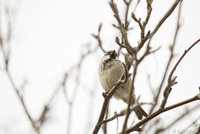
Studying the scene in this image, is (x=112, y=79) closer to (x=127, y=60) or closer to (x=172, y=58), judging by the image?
(x=172, y=58)

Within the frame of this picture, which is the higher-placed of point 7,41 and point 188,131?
point 7,41

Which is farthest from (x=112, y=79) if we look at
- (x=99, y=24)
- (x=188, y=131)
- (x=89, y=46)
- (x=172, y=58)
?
(x=188, y=131)

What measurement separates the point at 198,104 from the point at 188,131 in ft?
1.13

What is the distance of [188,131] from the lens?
7.32ft

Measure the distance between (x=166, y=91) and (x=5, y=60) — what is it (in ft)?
7.04

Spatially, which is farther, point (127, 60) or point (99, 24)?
point (99, 24)

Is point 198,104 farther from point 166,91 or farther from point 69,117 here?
point 69,117

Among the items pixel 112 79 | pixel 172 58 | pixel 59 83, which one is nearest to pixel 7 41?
pixel 59 83

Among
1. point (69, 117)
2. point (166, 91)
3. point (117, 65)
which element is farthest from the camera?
point (117, 65)

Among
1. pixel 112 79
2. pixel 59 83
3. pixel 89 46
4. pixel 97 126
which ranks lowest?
pixel 97 126

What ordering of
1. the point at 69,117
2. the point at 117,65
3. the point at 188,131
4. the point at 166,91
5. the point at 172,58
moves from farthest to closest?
the point at 117,65 < the point at 69,117 < the point at 172,58 < the point at 188,131 < the point at 166,91

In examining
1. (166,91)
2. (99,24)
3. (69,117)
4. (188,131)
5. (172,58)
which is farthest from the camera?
(99,24)

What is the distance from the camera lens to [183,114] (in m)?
2.43

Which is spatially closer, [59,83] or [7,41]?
[7,41]
